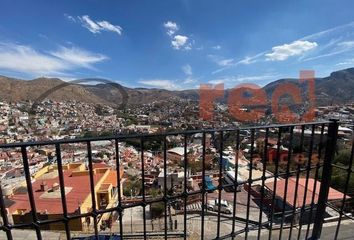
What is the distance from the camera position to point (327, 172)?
7.26 feet

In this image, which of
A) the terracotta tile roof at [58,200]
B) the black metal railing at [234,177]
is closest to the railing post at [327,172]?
the black metal railing at [234,177]

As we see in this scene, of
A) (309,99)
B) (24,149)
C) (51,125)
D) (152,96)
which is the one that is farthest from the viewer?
(152,96)

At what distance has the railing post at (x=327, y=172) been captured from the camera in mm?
2113

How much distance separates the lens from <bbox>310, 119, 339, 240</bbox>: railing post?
2113 millimetres

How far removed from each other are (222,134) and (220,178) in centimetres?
28

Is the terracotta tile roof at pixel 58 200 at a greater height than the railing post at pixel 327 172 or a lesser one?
lesser

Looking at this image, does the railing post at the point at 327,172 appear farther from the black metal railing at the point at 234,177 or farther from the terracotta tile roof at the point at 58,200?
the terracotta tile roof at the point at 58,200

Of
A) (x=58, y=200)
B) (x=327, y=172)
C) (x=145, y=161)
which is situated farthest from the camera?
(x=58, y=200)

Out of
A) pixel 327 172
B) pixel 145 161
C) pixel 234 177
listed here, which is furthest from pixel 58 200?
pixel 327 172

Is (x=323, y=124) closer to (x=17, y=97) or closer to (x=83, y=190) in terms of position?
(x=83, y=190)

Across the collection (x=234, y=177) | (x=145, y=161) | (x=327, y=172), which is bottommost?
(x=145, y=161)

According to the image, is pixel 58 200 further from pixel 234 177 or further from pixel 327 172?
pixel 327 172

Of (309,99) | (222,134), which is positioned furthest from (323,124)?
(309,99)

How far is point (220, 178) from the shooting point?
163cm
